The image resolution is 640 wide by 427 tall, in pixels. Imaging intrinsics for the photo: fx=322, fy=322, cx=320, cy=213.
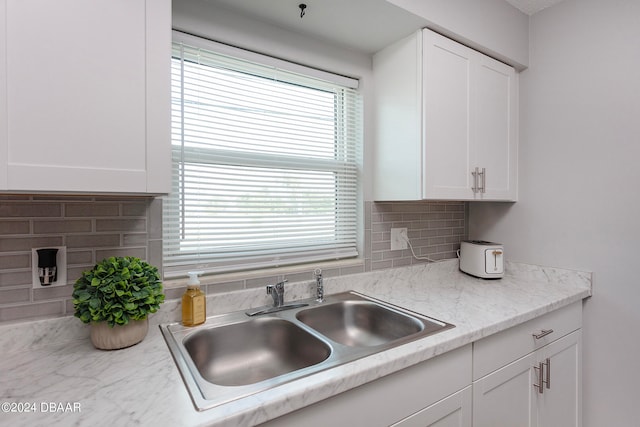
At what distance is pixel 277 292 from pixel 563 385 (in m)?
1.46

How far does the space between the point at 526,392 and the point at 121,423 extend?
1.51 m

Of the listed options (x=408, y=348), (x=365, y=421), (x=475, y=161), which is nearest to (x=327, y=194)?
(x=475, y=161)

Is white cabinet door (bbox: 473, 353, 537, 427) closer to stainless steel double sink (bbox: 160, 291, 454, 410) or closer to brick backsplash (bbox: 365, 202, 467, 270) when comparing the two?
stainless steel double sink (bbox: 160, 291, 454, 410)

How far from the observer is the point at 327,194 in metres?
1.72

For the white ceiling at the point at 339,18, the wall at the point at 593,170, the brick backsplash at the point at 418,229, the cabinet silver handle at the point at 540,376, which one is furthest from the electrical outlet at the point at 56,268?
the wall at the point at 593,170

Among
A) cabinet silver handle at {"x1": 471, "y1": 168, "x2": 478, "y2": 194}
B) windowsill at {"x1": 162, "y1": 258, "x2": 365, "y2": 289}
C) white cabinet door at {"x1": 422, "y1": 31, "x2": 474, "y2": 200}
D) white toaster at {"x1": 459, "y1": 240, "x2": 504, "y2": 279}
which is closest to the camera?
windowsill at {"x1": 162, "y1": 258, "x2": 365, "y2": 289}

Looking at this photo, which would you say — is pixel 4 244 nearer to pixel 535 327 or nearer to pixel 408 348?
pixel 408 348

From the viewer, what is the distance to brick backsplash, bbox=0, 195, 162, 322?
0.99 metres

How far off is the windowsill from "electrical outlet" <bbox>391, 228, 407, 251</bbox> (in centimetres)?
24

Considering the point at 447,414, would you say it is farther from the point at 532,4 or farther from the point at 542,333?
the point at 532,4

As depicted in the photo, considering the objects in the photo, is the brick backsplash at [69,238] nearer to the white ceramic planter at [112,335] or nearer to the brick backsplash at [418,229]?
the white ceramic planter at [112,335]

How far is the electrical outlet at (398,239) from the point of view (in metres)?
1.85

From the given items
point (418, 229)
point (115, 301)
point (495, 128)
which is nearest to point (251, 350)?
point (115, 301)

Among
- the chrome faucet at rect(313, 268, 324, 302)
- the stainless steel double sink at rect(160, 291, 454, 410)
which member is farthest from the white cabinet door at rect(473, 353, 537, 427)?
the chrome faucet at rect(313, 268, 324, 302)
